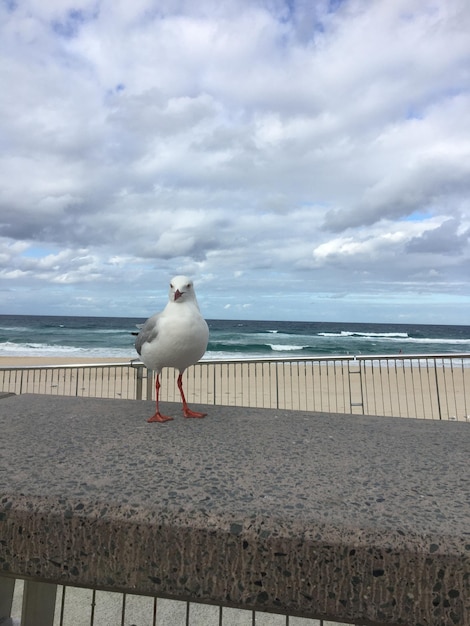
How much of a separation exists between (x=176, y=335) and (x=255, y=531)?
1875 millimetres

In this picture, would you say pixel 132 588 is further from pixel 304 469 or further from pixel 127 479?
pixel 304 469

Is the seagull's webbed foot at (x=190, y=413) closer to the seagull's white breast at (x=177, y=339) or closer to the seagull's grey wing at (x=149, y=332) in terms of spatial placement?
the seagull's white breast at (x=177, y=339)

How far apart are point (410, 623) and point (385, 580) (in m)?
0.11

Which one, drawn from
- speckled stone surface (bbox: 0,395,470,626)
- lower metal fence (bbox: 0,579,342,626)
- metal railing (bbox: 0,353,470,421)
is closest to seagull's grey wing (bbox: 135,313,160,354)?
speckled stone surface (bbox: 0,395,470,626)

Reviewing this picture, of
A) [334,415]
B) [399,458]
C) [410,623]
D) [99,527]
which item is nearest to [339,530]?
[410,623]

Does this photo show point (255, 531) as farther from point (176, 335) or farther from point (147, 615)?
point (147, 615)

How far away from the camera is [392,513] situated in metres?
1.31

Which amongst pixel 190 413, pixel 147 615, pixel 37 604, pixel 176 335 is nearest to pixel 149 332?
pixel 176 335

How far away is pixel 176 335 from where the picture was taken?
299 cm

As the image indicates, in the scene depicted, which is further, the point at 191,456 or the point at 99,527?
the point at 191,456

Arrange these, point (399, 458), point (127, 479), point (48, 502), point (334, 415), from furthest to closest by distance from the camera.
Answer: point (334, 415) < point (399, 458) < point (127, 479) < point (48, 502)

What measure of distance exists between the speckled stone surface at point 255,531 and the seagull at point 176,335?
1212 mm

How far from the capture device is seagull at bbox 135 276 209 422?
118 inches

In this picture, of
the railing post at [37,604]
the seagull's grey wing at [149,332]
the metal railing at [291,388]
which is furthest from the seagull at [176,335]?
the metal railing at [291,388]
